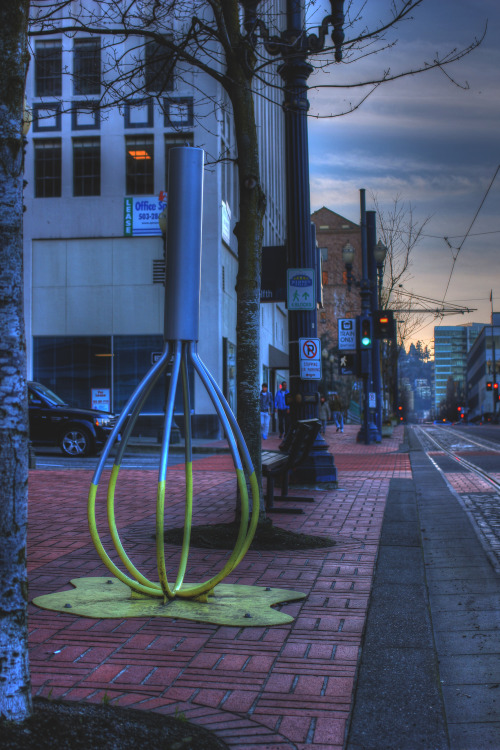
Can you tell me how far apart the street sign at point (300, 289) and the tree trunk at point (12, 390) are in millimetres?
8785

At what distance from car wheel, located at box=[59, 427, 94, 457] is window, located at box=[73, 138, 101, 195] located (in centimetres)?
1254

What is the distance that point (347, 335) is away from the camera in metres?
26.1

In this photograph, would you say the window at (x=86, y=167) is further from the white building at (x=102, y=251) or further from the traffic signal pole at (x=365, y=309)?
the traffic signal pole at (x=365, y=309)

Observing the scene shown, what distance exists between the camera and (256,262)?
7887 mm

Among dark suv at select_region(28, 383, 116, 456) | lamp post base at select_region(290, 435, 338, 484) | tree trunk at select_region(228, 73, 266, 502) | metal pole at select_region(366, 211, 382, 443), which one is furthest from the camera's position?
metal pole at select_region(366, 211, 382, 443)

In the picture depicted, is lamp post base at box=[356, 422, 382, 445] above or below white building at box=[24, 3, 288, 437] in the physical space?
below

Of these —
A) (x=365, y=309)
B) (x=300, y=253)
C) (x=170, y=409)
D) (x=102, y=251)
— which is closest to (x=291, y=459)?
(x=300, y=253)

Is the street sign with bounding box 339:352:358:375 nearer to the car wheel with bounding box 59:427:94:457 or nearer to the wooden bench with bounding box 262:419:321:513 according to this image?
the car wheel with bounding box 59:427:94:457

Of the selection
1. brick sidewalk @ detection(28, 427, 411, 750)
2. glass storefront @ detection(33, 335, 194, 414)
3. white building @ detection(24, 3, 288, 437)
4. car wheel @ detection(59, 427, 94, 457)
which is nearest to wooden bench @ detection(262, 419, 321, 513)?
brick sidewalk @ detection(28, 427, 411, 750)

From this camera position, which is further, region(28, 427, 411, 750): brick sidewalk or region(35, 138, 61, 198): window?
region(35, 138, 61, 198): window

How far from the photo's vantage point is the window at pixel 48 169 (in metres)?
29.5

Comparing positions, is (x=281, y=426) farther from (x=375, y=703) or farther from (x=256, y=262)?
(x=375, y=703)

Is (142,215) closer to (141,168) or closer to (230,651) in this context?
(141,168)

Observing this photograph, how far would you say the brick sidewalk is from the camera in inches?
133
